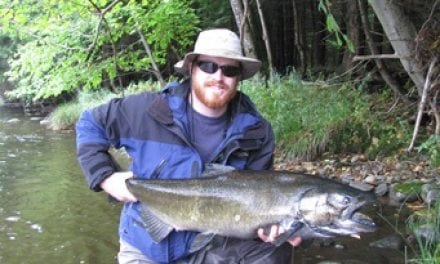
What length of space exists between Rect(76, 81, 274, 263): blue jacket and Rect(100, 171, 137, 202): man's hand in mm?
38

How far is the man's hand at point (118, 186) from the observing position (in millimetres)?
3113

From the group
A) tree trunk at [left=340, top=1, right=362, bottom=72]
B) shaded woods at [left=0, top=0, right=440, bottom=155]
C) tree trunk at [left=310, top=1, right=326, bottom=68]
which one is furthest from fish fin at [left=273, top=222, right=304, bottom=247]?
tree trunk at [left=310, top=1, right=326, bottom=68]

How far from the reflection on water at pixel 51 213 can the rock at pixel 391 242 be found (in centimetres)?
305

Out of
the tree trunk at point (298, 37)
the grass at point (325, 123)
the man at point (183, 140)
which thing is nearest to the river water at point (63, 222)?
the grass at point (325, 123)

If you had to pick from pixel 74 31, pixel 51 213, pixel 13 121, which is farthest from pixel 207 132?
pixel 13 121

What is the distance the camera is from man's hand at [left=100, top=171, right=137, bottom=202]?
10.2 feet

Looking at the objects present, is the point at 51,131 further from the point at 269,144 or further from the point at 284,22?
the point at 269,144

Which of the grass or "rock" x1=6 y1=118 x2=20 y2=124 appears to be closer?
the grass

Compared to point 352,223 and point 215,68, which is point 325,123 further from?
point 352,223

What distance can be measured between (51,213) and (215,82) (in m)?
5.86

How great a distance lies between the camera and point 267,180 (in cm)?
284

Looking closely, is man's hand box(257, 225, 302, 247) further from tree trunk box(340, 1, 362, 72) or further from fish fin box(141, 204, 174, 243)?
tree trunk box(340, 1, 362, 72)

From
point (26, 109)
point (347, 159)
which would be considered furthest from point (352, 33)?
point (26, 109)

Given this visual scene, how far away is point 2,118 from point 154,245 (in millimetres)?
21180
